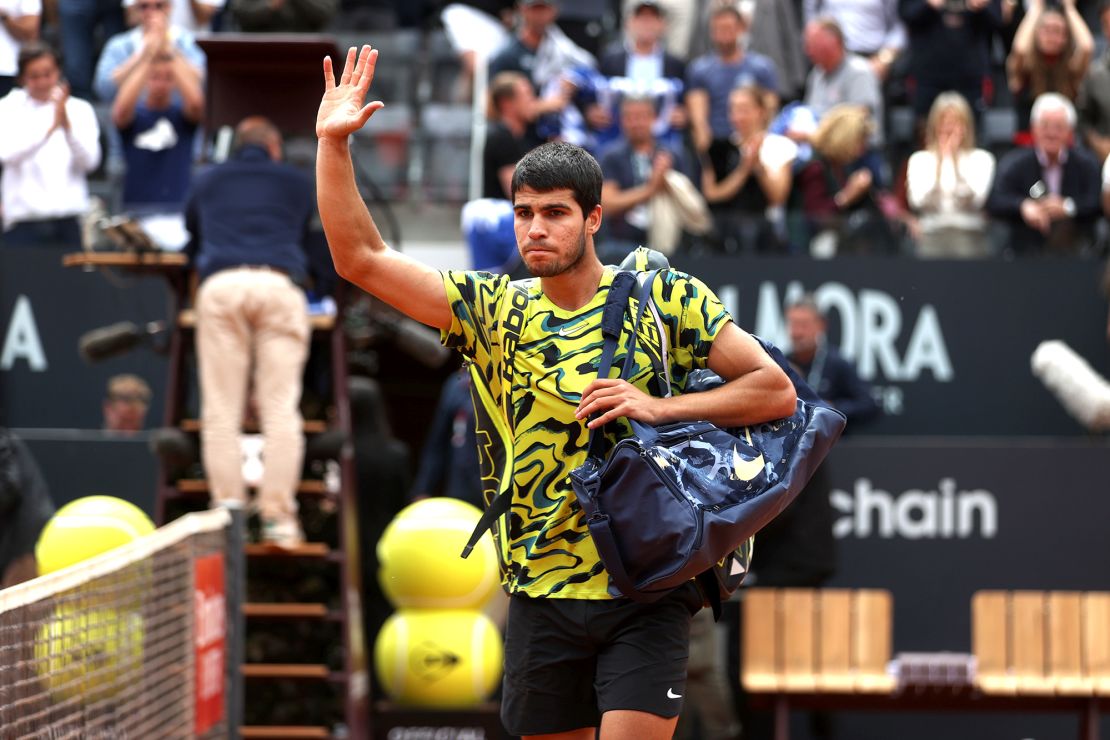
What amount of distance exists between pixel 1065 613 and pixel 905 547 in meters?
1.20

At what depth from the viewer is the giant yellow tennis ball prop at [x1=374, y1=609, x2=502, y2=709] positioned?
10031 mm

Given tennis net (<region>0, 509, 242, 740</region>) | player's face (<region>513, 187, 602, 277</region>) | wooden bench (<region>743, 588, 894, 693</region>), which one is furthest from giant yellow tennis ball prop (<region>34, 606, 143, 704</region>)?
wooden bench (<region>743, 588, 894, 693</region>)

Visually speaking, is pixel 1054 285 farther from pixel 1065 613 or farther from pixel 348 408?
pixel 348 408

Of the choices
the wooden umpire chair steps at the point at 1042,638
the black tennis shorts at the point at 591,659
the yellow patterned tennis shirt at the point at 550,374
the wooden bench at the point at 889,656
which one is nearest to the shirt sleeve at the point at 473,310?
the yellow patterned tennis shirt at the point at 550,374

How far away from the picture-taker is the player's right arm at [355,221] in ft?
14.9

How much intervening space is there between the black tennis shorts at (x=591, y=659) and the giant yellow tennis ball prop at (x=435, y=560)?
501cm

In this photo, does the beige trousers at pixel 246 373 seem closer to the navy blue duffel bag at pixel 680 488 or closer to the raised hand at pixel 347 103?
the raised hand at pixel 347 103

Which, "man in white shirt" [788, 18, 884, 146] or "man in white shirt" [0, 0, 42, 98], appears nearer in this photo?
"man in white shirt" [0, 0, 42, 98]

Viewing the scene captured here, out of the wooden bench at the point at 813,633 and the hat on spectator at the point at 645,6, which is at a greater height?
the hat on spectator at the point at 645,6

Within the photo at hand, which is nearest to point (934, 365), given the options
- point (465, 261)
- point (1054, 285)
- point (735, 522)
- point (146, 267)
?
point (1054, 285)

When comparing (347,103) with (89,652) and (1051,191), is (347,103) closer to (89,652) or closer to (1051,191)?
(89,652)

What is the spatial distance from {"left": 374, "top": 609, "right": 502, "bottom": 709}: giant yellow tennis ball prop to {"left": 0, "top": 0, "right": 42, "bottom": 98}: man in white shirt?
4.02 m

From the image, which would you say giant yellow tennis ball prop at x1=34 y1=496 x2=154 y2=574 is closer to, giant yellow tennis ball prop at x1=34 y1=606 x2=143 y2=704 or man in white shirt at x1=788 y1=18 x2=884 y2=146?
giant yellow tennis ball prop at x1=34 y1=606 x2=143 y2=704

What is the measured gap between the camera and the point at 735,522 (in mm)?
4484
